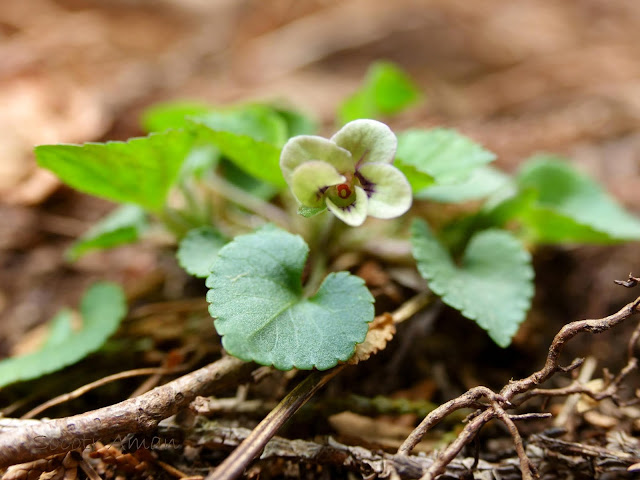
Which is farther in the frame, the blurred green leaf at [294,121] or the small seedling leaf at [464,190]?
the blurred green leaf at [294,121]

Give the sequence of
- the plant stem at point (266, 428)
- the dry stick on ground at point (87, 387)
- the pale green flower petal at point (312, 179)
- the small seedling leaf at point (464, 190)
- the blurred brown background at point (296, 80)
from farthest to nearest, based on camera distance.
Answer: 1. the blurred brown background at point (296, 80)
2. the small seedling leaf at point (464, 190)
3. the dry stick on ground at point (87, 387)
4. the pale green flower petal at point (312, 179)
5. the plant stem at point (266, 428)

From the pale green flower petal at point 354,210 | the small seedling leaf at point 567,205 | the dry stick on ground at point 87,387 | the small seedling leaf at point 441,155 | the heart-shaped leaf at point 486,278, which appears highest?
the pale green flower petal at point 354,210

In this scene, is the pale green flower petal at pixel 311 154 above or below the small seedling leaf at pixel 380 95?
above

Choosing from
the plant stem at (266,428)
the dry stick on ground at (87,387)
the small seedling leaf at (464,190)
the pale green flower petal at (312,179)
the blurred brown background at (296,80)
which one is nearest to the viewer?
the plant stem at (266,428)

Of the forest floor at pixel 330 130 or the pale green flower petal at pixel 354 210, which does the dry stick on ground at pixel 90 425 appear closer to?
the forest floor at pixel 330 130

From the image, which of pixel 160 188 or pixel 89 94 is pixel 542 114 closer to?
pixel 160 188

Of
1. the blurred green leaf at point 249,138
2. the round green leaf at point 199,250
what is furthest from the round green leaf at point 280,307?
the blurred green leaf at point 249,138

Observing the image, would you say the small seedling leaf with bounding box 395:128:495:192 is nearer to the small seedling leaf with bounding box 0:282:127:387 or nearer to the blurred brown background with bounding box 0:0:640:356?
the blurred brown background with bounding box 0:0:640:356

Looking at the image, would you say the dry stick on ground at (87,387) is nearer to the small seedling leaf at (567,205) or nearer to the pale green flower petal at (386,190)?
the pale green flower petal at (386,190)
